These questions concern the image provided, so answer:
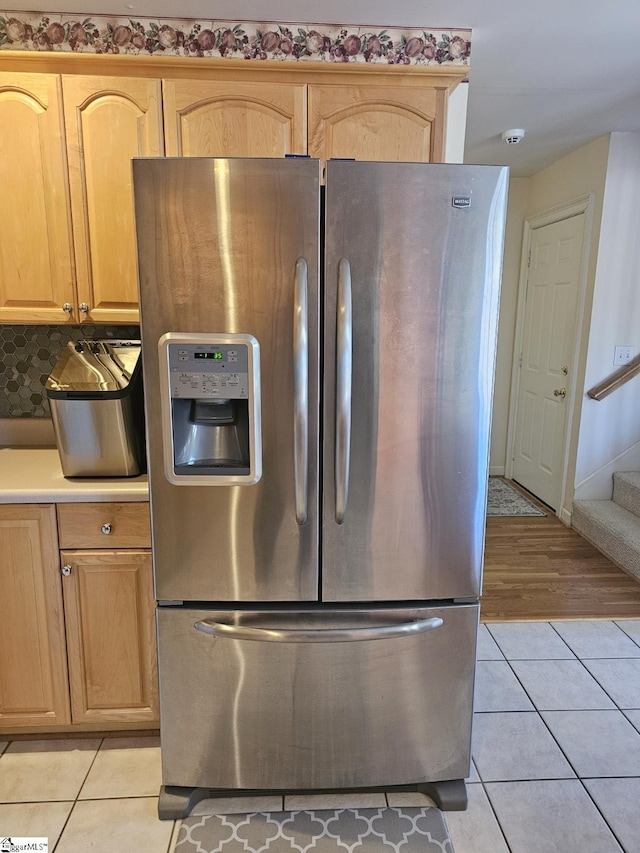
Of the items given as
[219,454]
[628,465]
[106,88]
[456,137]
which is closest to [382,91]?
[456,137]

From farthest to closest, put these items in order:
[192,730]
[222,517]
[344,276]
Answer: [192,730] < [222,517] < [344,276]

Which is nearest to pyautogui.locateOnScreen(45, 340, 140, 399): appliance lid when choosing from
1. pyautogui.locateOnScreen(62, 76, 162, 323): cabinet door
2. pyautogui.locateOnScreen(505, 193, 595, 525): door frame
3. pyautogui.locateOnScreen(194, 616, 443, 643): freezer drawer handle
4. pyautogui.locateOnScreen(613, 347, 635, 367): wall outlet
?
pyautogui.locateOnScreen(62, 76, 162, 323): cabinet door

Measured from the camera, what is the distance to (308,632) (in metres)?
1.56

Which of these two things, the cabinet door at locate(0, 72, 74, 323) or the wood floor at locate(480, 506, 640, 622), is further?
the wood floor at locate(480, 506, 640, 622)

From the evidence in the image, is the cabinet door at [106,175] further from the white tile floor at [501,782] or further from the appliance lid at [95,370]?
the white tile floor at [501,782]

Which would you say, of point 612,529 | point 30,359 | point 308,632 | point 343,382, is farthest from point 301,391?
Answer: point 612,529

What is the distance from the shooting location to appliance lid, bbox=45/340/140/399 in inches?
70.3

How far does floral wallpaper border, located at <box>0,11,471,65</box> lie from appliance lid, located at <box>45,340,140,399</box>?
1033 millimetres

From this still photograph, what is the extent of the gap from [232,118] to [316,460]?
1271 millimetres

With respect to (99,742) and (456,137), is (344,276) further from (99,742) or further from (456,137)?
(99,742)

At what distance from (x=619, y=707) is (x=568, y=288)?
8.99 ft

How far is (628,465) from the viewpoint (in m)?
3.74

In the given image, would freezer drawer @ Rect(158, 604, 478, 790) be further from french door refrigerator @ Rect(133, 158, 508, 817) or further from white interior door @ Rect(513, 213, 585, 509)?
white interior door @ Rect(513, 213, 585, 509)

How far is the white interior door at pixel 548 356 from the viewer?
3.86 metres
